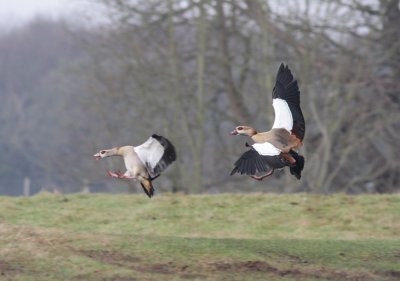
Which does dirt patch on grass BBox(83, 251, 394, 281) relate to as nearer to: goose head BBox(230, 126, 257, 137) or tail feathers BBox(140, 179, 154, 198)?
tail feathers BBox(140, 179, 154, 198)

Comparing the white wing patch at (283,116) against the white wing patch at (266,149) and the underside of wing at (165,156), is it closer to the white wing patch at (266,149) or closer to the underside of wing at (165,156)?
the white wing patch at (266,149)

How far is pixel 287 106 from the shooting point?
10992mm

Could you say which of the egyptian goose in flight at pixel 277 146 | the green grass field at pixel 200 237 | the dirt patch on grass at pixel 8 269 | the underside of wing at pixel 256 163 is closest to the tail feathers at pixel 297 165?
A: the egyptian goose in flight at pixel 277 146

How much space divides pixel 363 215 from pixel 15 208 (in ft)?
14.8

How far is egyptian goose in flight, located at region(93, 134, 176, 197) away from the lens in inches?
413

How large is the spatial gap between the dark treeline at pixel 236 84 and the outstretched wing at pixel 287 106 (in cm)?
1679

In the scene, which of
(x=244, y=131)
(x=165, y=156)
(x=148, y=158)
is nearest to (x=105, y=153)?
(x=148, y=158)

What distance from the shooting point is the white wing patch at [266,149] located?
1045 cm

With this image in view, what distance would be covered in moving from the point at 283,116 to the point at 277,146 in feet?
1.65

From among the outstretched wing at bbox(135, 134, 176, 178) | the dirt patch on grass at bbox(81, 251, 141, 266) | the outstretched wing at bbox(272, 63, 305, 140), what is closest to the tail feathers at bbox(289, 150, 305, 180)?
the outstretched wing at bbox(272, 63, 305, 140)

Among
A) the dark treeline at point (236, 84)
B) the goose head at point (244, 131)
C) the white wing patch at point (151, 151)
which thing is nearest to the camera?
the goose head at point (244, 131)

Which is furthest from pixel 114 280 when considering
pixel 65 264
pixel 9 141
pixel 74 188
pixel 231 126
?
pixel 9 141

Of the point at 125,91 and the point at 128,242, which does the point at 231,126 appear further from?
the point at 128,242

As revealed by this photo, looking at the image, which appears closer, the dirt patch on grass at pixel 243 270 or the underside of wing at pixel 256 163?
the underside of wing at pixel 256 163
